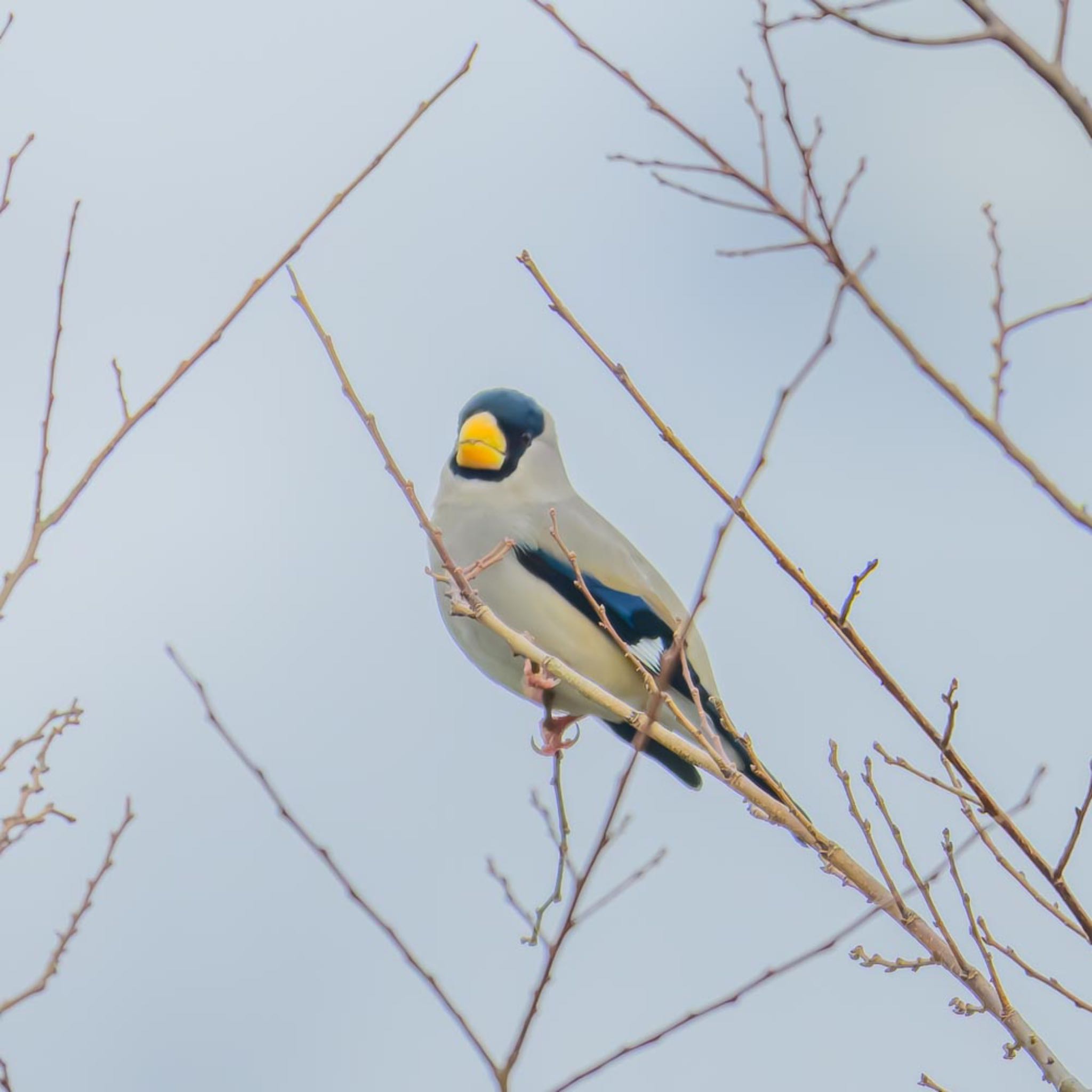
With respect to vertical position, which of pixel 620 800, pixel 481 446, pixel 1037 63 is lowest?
pixel 620 800

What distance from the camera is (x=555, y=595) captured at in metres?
5.80

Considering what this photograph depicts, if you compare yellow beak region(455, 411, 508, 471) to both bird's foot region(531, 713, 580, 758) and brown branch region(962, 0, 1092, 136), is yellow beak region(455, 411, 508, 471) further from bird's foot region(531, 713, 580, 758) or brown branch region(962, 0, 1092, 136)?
brown branch region(962, 0, 1092, 136)

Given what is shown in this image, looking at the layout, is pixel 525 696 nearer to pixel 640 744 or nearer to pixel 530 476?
pixel 530 476

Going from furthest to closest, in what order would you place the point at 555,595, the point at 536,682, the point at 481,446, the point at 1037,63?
the point at 481,446 < the point at 555,595 < the point at 536,682 < the point at 1037,63

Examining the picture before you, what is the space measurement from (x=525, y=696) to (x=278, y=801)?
7.93ft

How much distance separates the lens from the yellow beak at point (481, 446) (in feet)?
20.0

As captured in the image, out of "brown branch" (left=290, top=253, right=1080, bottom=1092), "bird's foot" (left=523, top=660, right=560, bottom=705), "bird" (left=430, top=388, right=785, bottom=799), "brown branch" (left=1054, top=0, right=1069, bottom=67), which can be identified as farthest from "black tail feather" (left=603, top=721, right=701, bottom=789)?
"brown branch" (left=1054, top=0, right=1069, bottom=67)

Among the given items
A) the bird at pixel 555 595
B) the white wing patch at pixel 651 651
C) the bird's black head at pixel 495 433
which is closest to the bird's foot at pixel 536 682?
the bird at pixel 555 595

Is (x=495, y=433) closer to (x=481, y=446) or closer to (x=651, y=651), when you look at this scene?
(x=481, y=446)

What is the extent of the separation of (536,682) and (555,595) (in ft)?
1.43

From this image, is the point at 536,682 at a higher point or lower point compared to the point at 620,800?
higher

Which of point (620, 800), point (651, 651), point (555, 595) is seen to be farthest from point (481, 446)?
point (620, 800)

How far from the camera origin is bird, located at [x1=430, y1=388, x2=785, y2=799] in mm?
5699

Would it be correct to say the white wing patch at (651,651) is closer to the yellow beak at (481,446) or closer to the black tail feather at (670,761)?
the black tail feather at (670,761)
